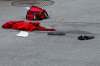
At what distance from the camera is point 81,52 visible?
10023 millimetres

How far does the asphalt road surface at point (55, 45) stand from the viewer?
9.48 meters

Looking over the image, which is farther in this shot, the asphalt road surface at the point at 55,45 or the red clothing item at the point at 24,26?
the red clothing item at the point at 24,26

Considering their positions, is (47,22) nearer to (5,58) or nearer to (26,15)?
(26,15)

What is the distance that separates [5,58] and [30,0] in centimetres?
719

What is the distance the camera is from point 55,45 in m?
10.7

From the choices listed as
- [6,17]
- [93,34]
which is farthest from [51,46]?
[6,17]

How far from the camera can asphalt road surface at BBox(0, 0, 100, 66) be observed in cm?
948

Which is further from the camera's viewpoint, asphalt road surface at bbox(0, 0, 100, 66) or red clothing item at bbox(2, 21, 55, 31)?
red clothing item at bbox(2, 21, 55, 31)

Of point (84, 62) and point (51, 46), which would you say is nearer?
point (84, 62)

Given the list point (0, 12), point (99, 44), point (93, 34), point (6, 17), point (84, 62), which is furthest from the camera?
point (0, 12)

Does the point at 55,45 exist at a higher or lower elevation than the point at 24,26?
lower

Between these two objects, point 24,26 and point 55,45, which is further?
point 24,26

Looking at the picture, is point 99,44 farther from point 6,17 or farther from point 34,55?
point 6,17

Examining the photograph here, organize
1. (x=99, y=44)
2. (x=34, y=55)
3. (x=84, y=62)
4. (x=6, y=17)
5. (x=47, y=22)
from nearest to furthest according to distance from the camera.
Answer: (x=84, y=62) < (x=34, y=55) < (x=99, y=44) < (x=47, y=22) < (x=6, y=17)
